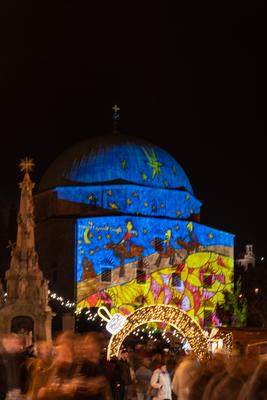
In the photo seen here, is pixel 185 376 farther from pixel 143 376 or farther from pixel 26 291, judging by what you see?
pixel 26 291

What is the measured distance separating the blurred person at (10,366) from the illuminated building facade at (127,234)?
136 feet

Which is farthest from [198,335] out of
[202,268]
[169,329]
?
[202,268]

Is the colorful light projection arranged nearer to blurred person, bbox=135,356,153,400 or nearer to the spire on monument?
the spire on monument

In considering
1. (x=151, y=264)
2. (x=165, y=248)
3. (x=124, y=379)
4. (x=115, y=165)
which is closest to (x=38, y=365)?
(x=124, y=379)

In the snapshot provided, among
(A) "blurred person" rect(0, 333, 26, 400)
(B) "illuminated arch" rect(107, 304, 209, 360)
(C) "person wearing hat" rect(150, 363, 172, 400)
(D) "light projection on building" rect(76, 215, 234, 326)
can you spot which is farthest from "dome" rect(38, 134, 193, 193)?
(A) "blurred person" rect(0, 333, 26, 400)

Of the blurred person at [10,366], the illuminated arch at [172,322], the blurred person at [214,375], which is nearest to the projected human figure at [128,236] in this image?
the illuminated arch at [172,322]

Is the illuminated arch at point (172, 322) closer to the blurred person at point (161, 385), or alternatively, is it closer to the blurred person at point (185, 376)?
the blurred person at point (161, 385)

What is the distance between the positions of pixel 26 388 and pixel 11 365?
3.18 ft

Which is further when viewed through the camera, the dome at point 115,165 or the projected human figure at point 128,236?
the dome at point 115,165

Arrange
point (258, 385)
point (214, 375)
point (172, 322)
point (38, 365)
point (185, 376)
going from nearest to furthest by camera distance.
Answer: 1. point (258, 385)
2. point (214, 375)
3. point (185, 376)
4. point (38, 365)
5. point (172, 322)

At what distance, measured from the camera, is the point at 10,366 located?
57.3ft

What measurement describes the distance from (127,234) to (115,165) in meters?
6.33

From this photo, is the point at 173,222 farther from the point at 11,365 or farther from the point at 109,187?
the point at 11,365

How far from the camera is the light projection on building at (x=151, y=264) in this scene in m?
60.9
